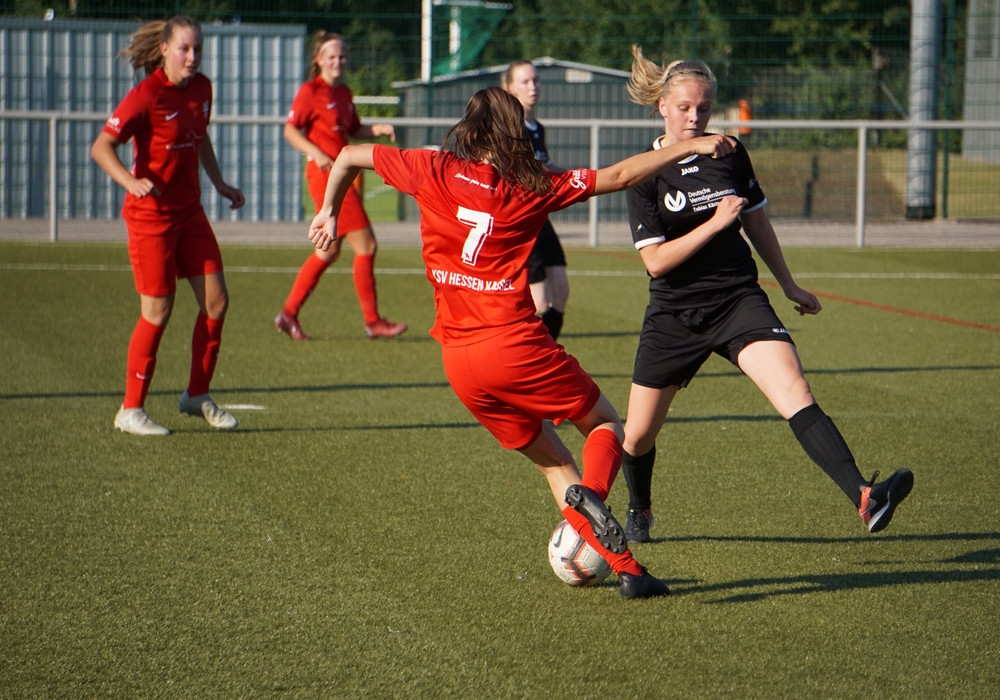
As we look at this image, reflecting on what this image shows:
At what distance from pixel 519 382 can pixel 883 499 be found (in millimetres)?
1211

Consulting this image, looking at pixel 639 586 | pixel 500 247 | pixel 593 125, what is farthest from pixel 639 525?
pixel 593 125

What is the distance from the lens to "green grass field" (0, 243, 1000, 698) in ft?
11.6

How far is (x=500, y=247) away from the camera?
3824mm

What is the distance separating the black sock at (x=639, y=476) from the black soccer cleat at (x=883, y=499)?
101 centimetres

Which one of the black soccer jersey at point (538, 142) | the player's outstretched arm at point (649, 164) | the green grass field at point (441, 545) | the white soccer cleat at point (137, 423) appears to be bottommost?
the green grass field at point (441, 545)

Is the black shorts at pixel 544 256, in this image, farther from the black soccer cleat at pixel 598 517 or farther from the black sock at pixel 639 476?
the black soccer cleat at pixel 598 517

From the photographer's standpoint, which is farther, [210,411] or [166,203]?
[210,411]

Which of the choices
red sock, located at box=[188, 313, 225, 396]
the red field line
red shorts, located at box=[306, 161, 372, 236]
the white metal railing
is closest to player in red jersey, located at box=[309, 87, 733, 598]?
red sock, located at box=[188, 313, 225, 396]

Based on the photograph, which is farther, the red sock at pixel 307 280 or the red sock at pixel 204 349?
the red sock at pixel 307 280

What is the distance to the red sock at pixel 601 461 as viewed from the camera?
153 inches

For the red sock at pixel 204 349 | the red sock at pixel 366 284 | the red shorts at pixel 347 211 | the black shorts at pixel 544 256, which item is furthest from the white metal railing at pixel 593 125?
the red sock at pixel 204 349

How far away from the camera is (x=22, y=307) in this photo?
1073 cm

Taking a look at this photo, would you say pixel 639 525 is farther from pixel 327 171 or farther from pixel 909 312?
pixel 909 312

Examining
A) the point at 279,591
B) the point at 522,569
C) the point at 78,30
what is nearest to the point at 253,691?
the point at 279,591
